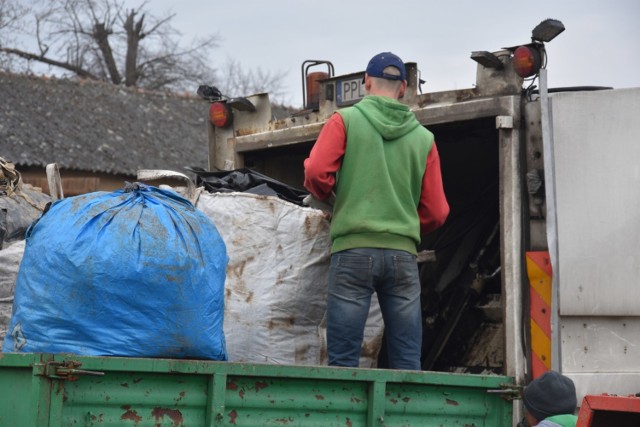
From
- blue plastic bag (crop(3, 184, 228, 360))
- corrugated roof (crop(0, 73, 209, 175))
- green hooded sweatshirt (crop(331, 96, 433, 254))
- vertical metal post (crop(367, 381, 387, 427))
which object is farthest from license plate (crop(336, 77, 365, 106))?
corrugated roof (crop(0, 73, 209, 175))

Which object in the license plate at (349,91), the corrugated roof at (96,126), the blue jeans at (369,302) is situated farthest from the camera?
the corrugated roof at (96,126)

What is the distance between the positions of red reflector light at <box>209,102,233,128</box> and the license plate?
736mm

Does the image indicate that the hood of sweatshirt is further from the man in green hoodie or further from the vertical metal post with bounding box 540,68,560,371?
the vertical metal post with bounding box 540,68,560,371

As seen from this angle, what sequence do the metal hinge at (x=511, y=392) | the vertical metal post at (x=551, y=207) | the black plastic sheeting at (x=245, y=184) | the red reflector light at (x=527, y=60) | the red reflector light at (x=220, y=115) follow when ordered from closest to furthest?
the metal hinge at (x=511, y=392)
the vertical metal post at (x=551, y=207)
the red reflector light at (x=527, y=60)
the black plastic sheeting at (x=245, y=184)
the red reflector light at (x=220, y=115)

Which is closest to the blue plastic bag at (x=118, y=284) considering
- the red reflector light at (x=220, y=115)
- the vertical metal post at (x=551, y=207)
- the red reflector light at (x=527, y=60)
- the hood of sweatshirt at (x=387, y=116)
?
the hood of sweatshirt at (x=387, y=116)

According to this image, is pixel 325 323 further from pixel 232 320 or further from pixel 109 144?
pixel 109 144

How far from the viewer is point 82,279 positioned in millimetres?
3416

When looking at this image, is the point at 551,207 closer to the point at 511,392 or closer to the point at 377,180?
the point at 377,180

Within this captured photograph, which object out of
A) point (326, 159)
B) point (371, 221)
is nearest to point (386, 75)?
point (326, 159)

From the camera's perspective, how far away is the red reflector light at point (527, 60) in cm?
452

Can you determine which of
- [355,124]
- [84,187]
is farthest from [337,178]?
[84,187]

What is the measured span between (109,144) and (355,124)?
24.6m

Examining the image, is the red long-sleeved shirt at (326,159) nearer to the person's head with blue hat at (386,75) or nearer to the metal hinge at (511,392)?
the person's head with blue hat at (386,75)

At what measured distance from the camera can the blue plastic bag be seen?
342 cm
